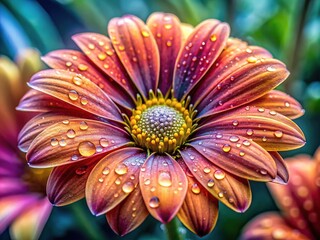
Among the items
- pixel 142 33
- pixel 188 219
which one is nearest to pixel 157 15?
pixel 142 33

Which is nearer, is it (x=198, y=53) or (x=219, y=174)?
(x=219, y=174)

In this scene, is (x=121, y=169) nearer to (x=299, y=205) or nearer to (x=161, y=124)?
(x=161, y=124)

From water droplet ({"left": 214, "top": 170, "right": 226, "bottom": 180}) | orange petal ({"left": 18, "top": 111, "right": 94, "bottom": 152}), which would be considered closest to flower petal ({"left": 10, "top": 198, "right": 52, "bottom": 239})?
orange petal ({"left": 18, "top": 111, "right": 94, "bottom": 152})

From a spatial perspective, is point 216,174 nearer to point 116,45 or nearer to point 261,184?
point 116,45

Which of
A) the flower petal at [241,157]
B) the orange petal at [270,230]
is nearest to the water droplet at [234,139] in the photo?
the flower petal at [241,157]

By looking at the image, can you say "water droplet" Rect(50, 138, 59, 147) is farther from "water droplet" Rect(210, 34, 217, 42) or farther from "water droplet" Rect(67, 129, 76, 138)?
"water droplet" Rect(210, 34, 217, 42)

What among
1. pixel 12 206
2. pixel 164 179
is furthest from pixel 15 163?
pixel 164 179
